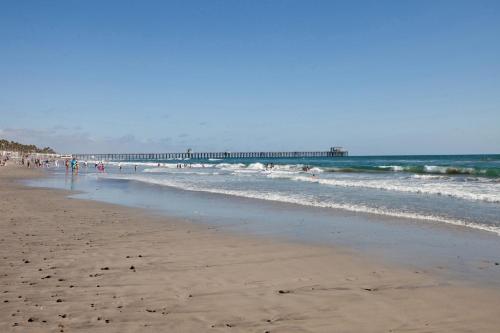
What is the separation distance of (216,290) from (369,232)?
18.6ft

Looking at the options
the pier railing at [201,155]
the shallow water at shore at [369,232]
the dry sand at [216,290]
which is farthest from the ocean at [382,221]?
the pier railing at [201,155]

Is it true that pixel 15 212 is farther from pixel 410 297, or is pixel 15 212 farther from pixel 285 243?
pixel 410 297

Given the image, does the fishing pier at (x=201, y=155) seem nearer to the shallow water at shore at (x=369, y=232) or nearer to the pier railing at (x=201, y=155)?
the pier railing at (x=201, y=155)

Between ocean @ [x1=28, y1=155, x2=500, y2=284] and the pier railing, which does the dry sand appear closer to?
ocean @ [x1=28, y1=155, x2=500, y2=284]

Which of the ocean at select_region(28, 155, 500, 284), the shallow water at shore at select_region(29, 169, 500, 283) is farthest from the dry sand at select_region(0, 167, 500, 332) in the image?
the ocean at select_region(28, 155, 500, 284)

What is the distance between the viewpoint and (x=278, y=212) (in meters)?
14.0

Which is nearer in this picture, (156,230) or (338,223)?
(156,230)

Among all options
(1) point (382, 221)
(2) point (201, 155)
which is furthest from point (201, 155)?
(1) point (382, 221)

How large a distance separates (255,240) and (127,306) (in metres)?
4.61

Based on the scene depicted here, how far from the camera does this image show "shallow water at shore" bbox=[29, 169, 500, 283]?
729 cm

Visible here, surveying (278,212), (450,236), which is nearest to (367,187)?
(278,212)

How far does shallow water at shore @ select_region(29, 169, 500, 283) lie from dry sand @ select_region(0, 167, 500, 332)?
83cm

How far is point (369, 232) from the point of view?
10.2 metres

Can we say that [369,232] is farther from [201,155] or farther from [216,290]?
[201,155]
